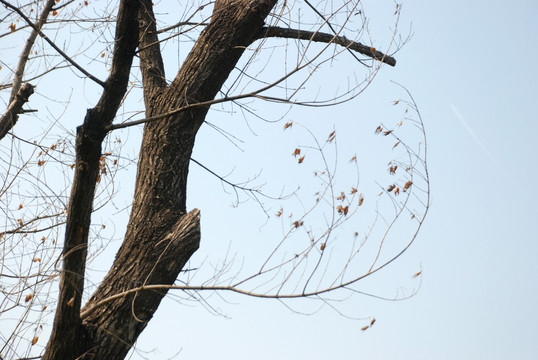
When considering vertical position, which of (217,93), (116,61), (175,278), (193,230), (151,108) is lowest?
(175,278)

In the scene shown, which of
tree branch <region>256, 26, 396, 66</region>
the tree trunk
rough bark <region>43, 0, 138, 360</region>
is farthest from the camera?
tree branch <region>256, 26, 396, 66</region>

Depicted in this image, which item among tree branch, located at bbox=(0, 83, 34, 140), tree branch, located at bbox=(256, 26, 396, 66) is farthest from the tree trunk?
tree branch, located at bbox=(0, 83, 34, 140)

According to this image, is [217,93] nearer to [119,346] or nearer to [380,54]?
[380,54]

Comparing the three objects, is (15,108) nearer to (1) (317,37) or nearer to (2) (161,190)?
(2) (161,190)

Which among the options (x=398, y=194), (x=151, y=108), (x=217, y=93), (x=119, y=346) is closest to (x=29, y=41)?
(x=151, y=108)

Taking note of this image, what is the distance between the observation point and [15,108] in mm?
4938

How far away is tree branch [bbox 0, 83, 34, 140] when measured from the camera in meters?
4.84

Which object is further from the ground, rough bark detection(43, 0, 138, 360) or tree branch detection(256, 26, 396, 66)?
tree branch detection(256, 26, 396, 66)

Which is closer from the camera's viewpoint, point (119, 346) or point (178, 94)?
point (119, 346)

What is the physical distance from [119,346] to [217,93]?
190 cm

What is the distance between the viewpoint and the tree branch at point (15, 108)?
484 centimetres

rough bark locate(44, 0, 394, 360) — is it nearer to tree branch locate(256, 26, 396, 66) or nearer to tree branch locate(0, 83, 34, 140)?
tree branch locate(256, 26, 396, 66)

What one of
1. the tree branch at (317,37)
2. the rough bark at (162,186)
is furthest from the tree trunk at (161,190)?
the tree branch at (317,37)

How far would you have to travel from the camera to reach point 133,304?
379cm
